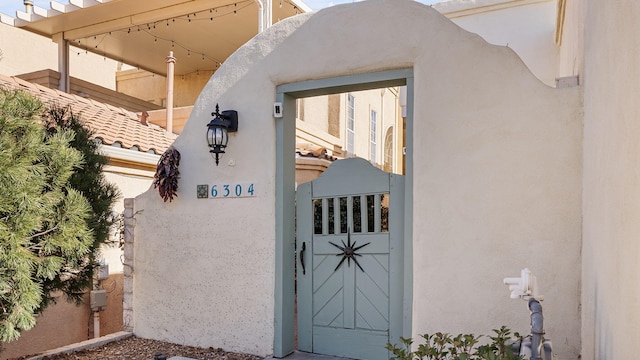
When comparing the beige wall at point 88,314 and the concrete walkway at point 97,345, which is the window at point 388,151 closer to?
the beige wall at point 88,314

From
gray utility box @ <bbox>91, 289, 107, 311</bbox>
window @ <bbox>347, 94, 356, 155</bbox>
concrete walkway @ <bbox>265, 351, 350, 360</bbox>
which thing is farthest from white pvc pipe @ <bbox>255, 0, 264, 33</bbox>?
concrete walkway @ <bbox>265, 351, 350, 360</bbox>

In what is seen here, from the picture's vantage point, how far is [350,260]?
5.61 m

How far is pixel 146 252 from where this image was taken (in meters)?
6.50

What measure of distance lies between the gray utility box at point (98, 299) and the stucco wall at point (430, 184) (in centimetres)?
140

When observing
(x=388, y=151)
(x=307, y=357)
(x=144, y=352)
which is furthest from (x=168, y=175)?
(x=388, y=151)

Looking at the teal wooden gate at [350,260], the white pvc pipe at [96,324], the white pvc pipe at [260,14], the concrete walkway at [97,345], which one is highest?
the white pvc pipe at [260,14]

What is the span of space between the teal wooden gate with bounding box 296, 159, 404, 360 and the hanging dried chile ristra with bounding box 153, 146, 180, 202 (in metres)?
1.55

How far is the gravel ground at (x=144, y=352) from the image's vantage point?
5.71 meters

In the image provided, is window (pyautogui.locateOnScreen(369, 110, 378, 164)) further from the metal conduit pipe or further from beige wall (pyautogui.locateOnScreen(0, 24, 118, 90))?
the metal conduit pipe

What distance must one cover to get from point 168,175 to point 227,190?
0.80 m

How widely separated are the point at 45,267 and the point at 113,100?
9546mm

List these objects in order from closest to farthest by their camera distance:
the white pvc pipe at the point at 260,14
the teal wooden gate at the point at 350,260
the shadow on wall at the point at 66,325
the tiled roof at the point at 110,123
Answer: the teal wooden gate at the point at 350,260, the shadow on wall at the point at 66,325, the tiled roof at the point at 110,123, the white pvc pipe at the point at 260,14

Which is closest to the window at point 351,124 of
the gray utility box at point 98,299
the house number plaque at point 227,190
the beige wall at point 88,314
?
the beige wall at point 88,314

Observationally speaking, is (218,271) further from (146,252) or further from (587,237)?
(587,237)
